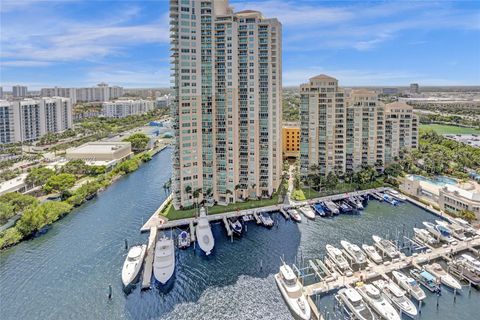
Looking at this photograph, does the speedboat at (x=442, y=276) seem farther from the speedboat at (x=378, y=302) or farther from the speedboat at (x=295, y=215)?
the speedboat at (x=295, y=215)

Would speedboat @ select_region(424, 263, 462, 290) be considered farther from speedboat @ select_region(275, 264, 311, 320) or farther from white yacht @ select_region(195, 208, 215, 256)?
white yacht @ select_region(195, 208, 215, 256)

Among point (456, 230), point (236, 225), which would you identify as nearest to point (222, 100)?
point (236, 225)

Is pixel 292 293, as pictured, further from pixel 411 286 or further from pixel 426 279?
pixel 426 279

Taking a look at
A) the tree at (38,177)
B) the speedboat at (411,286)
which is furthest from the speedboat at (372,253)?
the tree at (38,177)

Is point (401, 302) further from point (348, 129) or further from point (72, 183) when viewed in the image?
point (72, 183)

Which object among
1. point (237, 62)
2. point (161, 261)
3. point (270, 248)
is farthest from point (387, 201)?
point (161, 261)

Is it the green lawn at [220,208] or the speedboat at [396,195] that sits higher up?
the speedboat at [396,195]
